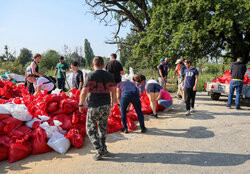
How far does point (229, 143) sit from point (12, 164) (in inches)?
158

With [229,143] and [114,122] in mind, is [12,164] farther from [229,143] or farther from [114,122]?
[229,143]

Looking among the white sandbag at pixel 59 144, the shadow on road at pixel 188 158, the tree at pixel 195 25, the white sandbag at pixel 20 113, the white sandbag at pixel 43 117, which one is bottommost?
the shadow on road at pixel 188 158

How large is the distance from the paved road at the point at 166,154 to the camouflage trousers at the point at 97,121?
31cm

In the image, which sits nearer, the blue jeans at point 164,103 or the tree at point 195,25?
the blue jeans at point 164,103

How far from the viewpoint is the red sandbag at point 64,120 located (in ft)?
12.7

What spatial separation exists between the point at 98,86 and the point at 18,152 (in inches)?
71.3

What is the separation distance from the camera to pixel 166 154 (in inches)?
122

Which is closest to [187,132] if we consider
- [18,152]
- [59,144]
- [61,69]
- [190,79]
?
[190,79]

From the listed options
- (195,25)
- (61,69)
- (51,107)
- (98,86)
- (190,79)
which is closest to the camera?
(98,86)

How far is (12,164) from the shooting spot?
2.93m

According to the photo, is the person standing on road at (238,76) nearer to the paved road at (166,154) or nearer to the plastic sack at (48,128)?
the paved road at (166,154)

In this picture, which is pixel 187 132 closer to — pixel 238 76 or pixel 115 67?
pixel 115 67

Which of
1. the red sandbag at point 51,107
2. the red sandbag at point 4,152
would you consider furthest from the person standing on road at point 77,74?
the red sandbag at point 4,152

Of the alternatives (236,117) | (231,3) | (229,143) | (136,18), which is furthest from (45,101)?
(136,18)
